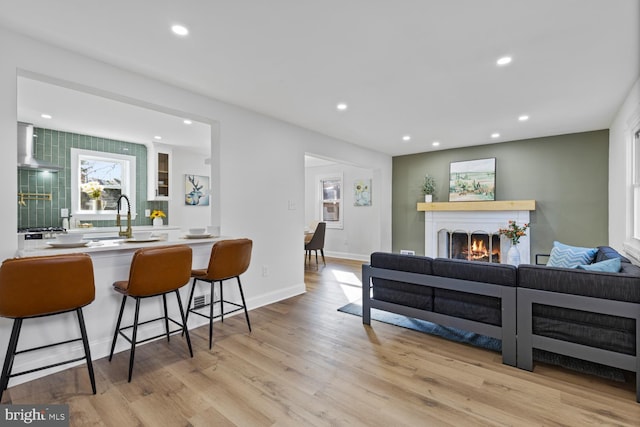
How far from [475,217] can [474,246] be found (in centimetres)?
60

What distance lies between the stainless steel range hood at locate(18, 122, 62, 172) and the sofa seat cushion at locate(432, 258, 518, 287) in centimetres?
516

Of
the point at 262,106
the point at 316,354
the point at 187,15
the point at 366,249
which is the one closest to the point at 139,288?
the point at 316,354

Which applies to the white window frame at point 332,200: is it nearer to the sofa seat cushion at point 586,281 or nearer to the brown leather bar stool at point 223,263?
the brown leather bar stool at point 223,263

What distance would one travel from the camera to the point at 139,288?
221cm

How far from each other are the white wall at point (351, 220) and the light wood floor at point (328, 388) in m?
4.30

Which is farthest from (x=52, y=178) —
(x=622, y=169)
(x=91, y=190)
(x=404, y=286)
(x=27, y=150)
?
(x=622, y=169)

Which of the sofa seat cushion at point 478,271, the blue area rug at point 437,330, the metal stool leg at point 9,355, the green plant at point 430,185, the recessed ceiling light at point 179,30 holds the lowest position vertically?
the blue area rug at point 437,330

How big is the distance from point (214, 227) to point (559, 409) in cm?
327

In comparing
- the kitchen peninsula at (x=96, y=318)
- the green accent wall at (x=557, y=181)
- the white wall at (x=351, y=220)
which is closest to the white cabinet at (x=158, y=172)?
the kitchen peninsula at (x=96, y=318)

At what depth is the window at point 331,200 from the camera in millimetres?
7723

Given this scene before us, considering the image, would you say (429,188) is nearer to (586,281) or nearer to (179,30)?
(586,281)

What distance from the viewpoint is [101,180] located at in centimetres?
511

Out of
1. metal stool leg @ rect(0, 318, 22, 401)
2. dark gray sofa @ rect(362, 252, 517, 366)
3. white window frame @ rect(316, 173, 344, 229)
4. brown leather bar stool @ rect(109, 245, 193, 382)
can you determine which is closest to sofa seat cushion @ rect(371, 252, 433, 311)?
dark gray sofa @ rect(362, 252, 517, 366)

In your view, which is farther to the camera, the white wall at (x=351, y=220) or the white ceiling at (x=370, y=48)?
the white wall at (x=351, y=220)
